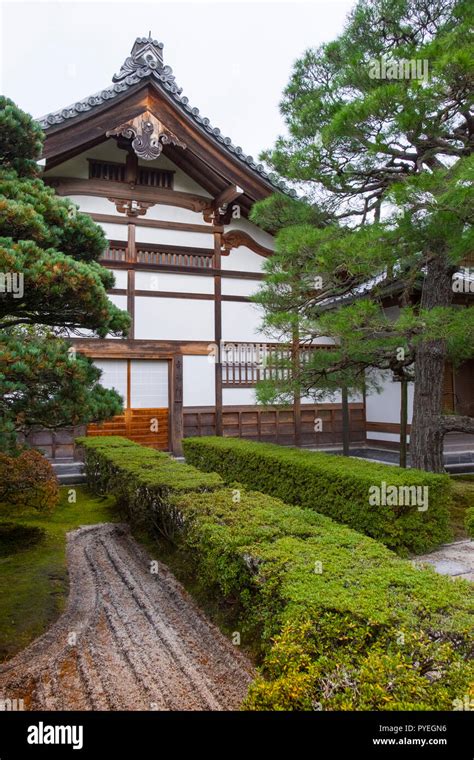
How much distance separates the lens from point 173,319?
40.0 feet

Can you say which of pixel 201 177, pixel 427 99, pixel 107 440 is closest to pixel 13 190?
pixel 427 99

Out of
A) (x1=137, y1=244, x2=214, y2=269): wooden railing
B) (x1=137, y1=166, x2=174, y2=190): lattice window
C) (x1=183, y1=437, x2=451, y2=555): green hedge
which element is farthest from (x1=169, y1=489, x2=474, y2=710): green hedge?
(x1=137, y1=166, x2=174, y2=190): lattice window

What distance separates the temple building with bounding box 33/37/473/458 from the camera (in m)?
11.2

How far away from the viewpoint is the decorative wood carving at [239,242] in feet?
42.5

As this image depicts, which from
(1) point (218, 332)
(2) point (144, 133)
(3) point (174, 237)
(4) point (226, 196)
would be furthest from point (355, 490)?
(2) point (144, 133)

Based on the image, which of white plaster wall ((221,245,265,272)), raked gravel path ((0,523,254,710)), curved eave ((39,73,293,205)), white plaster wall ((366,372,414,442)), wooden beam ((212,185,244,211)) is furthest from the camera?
white plaster wall ((366,372,414,442))

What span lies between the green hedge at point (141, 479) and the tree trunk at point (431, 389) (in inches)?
135

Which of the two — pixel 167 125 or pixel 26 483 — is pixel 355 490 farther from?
pixel 167 125

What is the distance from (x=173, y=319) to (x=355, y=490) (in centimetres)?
728

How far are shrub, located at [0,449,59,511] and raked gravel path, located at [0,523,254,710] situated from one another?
1688 millimetres

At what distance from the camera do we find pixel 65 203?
4.70 metres

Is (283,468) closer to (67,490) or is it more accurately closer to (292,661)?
(67,490)

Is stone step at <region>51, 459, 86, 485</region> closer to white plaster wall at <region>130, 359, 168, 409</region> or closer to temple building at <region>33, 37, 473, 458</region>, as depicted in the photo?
temple building at <region>33, 37, 473, 458</region>

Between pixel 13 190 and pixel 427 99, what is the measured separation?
4958 millimetres
